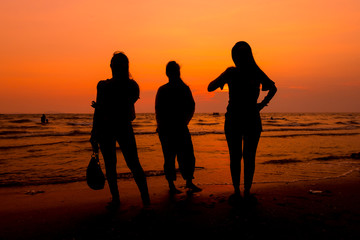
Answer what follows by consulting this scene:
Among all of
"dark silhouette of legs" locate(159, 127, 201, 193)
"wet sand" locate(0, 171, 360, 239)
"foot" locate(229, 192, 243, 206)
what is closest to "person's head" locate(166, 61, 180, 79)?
"dark silhouette of legs" locate(159, 127, 201, 193)

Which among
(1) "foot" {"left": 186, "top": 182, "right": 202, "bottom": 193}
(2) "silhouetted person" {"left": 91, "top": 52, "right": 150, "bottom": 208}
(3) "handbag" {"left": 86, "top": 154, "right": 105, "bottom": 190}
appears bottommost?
(1) "foot" {"left": 186, "top": 182, "right": 202, "bottom": 193}

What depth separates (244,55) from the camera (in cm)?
392

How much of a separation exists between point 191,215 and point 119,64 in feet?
6.80

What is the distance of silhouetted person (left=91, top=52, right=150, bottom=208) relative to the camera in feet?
12.5

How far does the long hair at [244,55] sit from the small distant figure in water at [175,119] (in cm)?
133

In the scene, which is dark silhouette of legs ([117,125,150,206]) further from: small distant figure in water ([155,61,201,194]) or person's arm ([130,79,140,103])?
Result: small distant figure in water ([155,61,201,194])

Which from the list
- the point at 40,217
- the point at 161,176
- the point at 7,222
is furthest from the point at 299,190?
the point at 7,222

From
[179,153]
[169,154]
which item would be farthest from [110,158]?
[179,153]

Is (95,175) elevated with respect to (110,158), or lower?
lower

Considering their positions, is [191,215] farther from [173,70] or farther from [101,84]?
[173,70]

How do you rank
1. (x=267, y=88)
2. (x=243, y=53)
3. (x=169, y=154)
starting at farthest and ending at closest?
(x=169, y=154) < (x=267, y=88) < (x=243, y=53)

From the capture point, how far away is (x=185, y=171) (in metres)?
5.12

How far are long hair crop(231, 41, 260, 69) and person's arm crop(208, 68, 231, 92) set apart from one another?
0.21 meters

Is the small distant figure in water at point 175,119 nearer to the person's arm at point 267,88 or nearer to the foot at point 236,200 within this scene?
the foot at point 236,200
